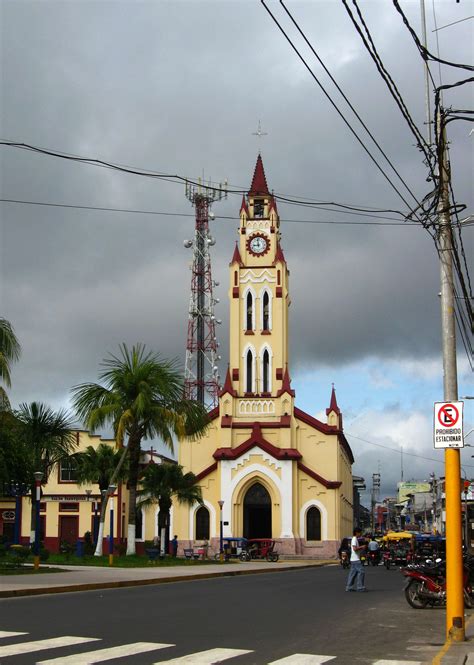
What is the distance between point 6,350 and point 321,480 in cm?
4145

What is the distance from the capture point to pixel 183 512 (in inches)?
2544

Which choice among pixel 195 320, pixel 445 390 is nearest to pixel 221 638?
pixel 445 390

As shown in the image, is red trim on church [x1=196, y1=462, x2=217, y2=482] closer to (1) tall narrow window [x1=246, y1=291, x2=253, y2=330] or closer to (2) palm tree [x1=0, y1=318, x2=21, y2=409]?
(1) tall narrow window [x1=246, y1=291, x2=253, y2=330]

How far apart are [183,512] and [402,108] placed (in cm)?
5287

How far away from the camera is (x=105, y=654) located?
35.2ft

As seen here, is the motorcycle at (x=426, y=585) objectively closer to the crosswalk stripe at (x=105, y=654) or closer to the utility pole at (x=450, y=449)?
the utility pole at (x=450, y=449)

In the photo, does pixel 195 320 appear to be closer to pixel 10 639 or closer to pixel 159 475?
pixel 159 475

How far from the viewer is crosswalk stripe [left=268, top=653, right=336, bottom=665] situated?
1040 centimetres

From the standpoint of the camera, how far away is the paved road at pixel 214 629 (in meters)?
10.8

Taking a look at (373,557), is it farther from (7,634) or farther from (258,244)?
(7,634)

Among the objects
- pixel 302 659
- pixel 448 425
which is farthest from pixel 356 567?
pixel 302 659

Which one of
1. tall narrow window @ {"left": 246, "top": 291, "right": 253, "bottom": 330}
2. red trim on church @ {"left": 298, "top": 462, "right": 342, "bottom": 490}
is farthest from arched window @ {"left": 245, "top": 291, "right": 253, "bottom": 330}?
red trim on church @ {"left": 298, "top": 462, "right": 342, "bottom": 490}

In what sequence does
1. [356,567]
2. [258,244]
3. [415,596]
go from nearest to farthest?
[415,596] < [356,567] < [258,244]

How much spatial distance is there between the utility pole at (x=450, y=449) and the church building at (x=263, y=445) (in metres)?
47.8
